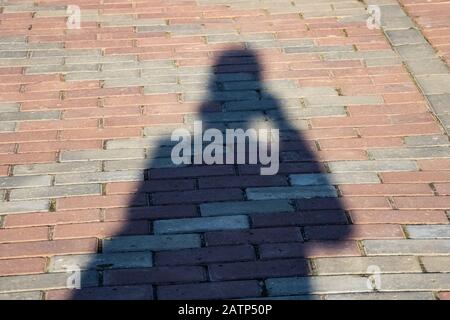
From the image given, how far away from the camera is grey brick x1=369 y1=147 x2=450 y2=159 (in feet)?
12.7

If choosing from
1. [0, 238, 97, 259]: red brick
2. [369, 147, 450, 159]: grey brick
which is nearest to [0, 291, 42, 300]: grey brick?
[0, 238, 97, 259]: red brick

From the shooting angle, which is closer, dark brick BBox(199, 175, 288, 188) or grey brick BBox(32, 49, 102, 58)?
dark brick BBox(199, 175, 288, 188)

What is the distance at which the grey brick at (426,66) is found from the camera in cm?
462

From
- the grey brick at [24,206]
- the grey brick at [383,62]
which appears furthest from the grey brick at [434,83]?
the grey brick at [24,206]

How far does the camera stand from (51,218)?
3424 millimetres

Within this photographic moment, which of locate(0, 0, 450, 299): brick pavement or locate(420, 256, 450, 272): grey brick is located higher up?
locate(0, 0, 450, 299): brick pavement

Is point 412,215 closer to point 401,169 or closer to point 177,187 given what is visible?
point 401,169

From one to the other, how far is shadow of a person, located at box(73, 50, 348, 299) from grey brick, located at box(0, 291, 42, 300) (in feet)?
0.50

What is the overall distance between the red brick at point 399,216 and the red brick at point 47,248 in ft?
3.81

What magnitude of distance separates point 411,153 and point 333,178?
1.59ft

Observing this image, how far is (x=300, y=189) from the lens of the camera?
3.62 m

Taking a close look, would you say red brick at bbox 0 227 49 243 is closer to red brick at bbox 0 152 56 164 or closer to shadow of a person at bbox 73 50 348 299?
shadow of a person at bbox 73 50 348 299

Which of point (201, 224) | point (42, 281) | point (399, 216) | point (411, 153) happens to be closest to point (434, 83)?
point (411, 153)
